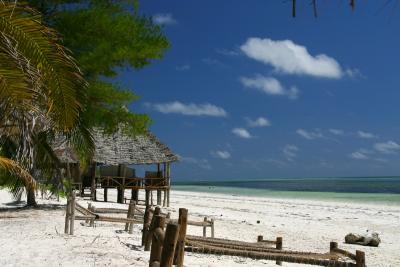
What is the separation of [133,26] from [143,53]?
0.83 m

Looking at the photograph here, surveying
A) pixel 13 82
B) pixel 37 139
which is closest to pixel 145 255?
pixel 13 82

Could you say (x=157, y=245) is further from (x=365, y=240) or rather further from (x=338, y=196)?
(x=338, y=196)

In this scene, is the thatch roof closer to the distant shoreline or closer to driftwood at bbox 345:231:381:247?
driftwood at bbox 345:231:381:247

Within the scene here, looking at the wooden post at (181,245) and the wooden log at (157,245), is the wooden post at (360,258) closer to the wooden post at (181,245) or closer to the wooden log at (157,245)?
the wooden post at (181,245)

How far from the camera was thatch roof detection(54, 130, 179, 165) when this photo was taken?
72.4 feet

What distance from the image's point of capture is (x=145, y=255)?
812cm

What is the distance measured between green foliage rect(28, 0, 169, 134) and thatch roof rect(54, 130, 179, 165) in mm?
6960

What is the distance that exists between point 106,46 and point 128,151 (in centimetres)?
951

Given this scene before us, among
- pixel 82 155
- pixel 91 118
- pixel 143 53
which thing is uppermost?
pixel 143 53

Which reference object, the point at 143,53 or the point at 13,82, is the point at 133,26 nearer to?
the point at 143,53

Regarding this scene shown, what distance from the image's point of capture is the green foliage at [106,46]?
→ 541 inches

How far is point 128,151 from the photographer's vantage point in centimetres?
2269

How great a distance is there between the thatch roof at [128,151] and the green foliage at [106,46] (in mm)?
6960

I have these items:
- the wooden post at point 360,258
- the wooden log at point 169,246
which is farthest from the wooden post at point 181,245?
the wooden post at point 360,258
